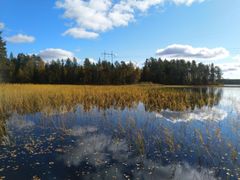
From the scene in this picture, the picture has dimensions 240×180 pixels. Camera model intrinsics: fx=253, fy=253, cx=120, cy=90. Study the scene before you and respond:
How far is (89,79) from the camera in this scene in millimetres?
78250

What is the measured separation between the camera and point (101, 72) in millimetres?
78062

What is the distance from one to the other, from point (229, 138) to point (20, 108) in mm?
12736

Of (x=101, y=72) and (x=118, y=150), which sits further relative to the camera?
(x=101, y=72)

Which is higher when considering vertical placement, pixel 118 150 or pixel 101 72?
pixel 101 72

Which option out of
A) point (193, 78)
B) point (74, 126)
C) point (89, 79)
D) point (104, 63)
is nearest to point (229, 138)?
point (74, 126)

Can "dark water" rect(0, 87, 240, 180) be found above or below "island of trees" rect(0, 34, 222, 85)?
below

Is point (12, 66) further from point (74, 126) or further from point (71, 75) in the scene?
point (74, 126)

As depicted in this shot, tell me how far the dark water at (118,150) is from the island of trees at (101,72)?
63316mm

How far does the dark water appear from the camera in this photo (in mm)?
6352

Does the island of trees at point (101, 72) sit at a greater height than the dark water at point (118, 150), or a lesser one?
greater

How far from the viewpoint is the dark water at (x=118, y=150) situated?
20.8 ft

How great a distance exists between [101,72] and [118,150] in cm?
7054

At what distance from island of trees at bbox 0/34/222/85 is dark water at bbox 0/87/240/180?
208 ft

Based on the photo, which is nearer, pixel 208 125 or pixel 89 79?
pixel 208 125
